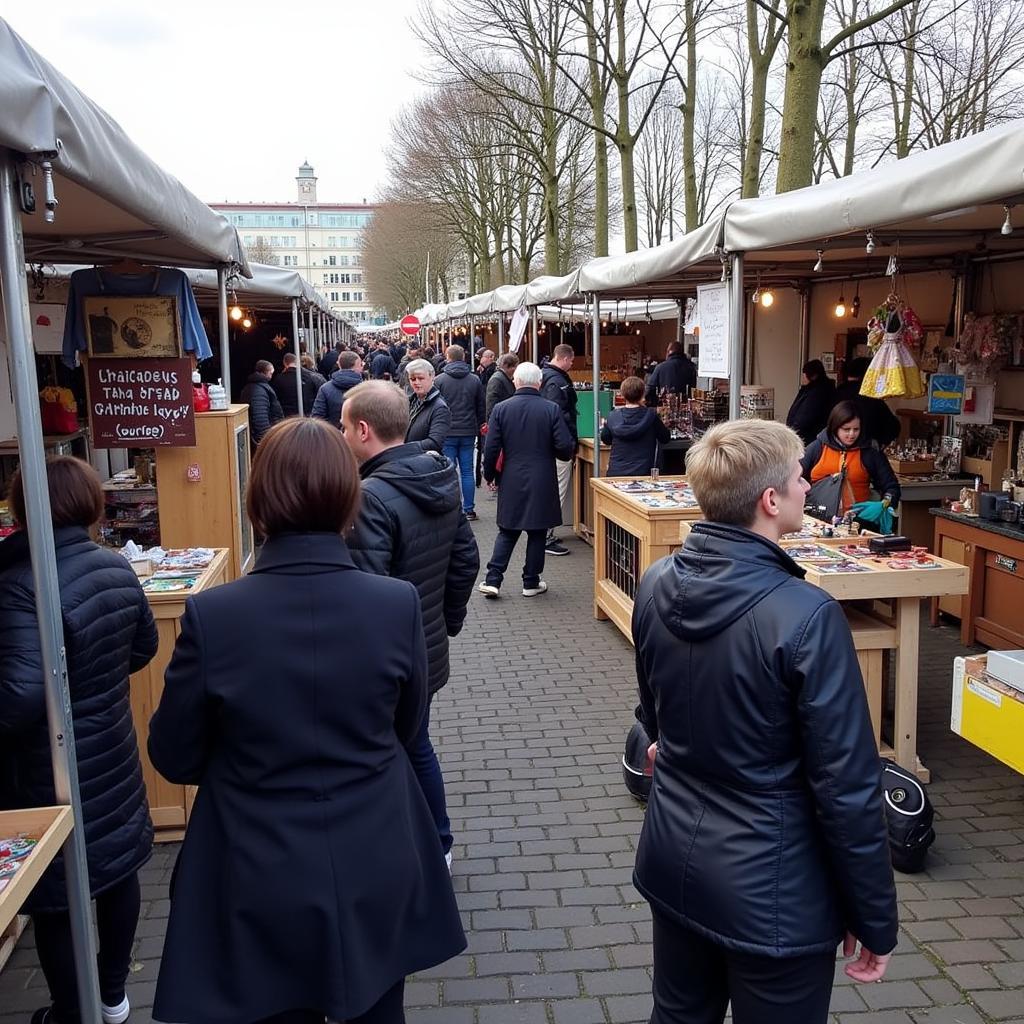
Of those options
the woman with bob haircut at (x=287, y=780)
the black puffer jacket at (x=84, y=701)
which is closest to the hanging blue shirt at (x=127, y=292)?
the black puffer jacket at (x=84, y=701)

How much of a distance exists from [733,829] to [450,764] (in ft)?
10.6

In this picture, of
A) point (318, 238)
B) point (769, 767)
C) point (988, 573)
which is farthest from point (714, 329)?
point (318, 238)

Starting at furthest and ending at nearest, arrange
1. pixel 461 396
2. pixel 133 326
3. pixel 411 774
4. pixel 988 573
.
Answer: pixel 461 396 → pixel 988 573 → pixel 133 326 → pixel 411 774

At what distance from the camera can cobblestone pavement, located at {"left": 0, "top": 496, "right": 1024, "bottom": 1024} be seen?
3152 millimetres

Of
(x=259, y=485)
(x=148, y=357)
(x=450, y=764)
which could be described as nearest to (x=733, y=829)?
(x=259, y=485)

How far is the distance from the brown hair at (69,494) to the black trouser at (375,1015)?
58.7 inches

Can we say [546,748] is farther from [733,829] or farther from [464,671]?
[733,829]

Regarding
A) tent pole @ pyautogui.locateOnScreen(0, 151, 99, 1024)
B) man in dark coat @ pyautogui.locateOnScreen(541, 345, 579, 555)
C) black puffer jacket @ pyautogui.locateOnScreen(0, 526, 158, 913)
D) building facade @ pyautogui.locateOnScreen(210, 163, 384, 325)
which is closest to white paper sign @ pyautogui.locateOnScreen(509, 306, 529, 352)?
man in dark coat @ pyautogui.locateOnScreen(541, 345, 579, 555)

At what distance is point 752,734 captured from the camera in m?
2.03

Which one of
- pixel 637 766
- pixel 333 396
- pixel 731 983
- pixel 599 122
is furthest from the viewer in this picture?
pixel 599 122

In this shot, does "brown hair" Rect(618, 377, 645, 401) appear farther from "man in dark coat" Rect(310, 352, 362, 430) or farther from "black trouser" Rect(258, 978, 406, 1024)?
"black trouser" Rect(258, 978, 406, 1024)

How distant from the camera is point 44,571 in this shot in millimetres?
2424

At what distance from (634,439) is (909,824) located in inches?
189

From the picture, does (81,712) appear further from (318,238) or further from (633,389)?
(318,238)
